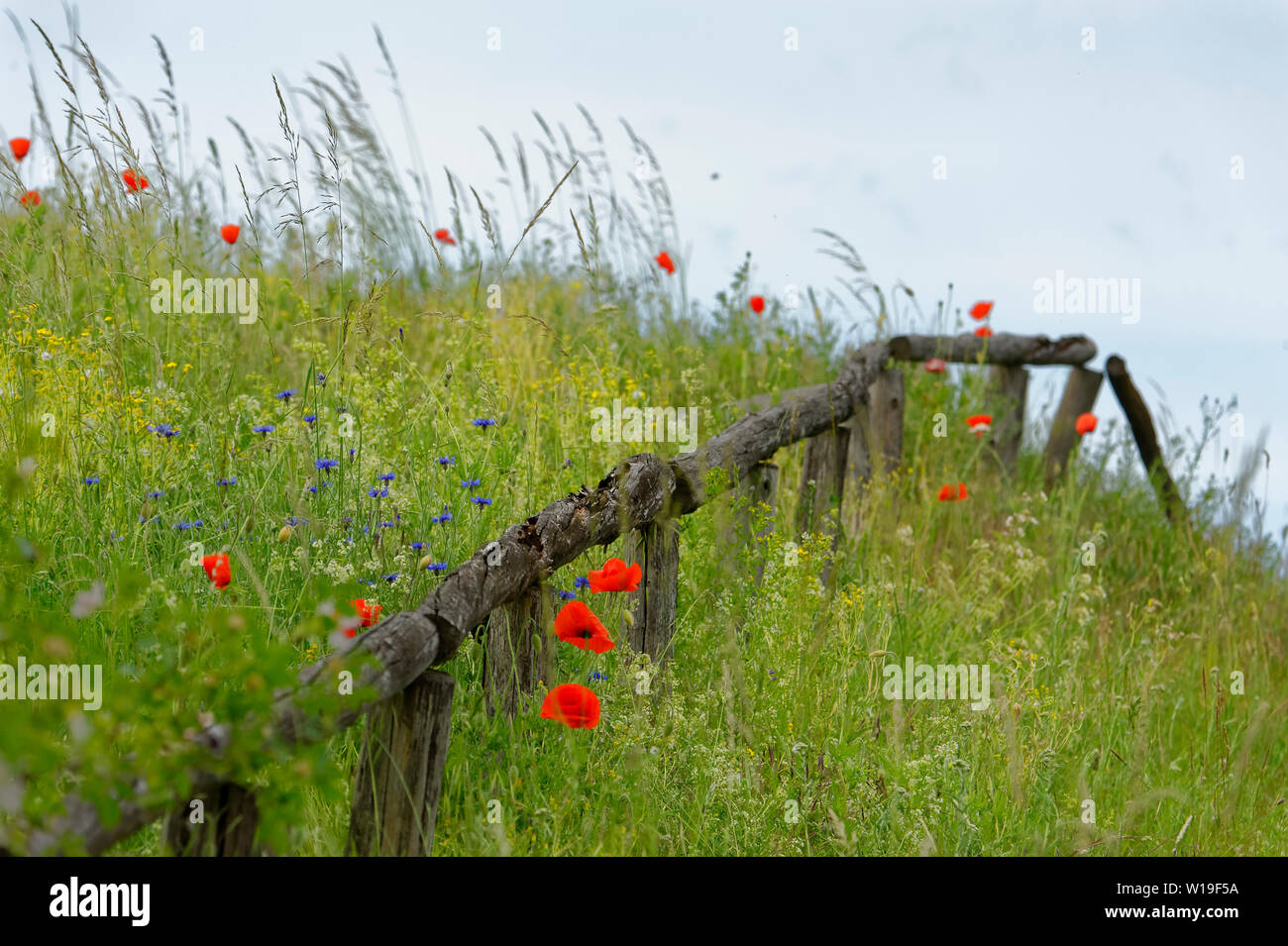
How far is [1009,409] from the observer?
27.0 feet

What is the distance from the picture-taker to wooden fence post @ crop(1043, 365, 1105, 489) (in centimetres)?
856

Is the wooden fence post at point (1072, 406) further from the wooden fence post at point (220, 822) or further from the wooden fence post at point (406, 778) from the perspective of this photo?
the wooden fence post at point (220, 822)

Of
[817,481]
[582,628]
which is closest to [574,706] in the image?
[582,628]

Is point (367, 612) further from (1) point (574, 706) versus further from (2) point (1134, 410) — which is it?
(2) point (1134, 410)

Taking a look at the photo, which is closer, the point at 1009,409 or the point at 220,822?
the point at 220,822

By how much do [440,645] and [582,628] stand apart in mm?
607

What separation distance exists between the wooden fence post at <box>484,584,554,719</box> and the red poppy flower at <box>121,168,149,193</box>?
6.81 feet

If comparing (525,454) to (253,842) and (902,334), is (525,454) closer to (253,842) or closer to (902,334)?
(253,842)

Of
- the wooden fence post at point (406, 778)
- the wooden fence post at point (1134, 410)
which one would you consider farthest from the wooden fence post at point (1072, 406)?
the wooden fence post at point (406, 778)

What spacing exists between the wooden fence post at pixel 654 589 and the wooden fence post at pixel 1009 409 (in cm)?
513

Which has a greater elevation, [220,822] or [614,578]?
[614,578]

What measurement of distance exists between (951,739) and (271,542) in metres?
2.24

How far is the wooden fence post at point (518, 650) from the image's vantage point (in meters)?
2.81

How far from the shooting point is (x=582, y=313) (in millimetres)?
7699
